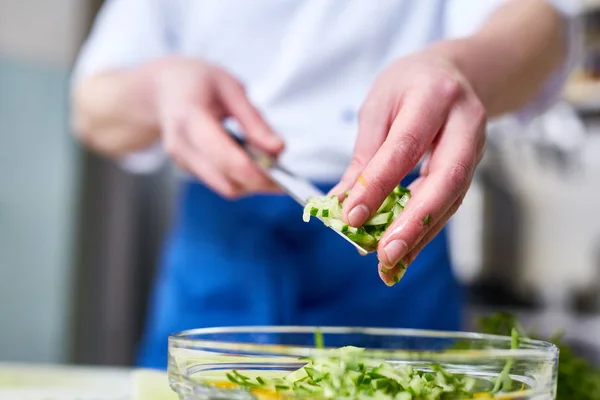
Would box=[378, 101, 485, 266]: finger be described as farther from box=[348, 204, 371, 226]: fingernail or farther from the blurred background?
the blurred background

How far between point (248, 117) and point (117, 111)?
0.31m

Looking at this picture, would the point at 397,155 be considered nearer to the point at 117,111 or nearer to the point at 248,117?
the point at 248,117

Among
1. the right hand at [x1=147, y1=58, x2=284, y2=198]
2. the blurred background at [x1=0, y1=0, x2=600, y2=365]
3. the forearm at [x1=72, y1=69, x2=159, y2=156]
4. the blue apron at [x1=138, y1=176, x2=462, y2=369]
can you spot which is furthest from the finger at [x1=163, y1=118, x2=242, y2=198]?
the blurred background at [x1=0, y1=0, x2=600, y2=365]

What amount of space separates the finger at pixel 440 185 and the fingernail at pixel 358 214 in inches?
0.8

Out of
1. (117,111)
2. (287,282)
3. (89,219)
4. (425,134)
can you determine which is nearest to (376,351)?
→ (425,134)

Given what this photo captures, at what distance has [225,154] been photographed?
2.50 feet

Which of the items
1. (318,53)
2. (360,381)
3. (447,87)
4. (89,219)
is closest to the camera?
(360,381)

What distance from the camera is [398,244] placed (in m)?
0.47

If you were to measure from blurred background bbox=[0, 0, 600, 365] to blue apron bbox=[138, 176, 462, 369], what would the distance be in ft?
3.98

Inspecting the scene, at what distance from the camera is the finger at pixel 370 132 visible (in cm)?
60

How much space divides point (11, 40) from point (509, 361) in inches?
79.8

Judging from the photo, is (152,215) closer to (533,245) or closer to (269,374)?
(533,245)

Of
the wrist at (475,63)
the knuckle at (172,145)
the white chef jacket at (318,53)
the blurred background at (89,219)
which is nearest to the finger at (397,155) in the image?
the wrist at (475,63)

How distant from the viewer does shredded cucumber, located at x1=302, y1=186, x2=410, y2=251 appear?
1.70 ft
